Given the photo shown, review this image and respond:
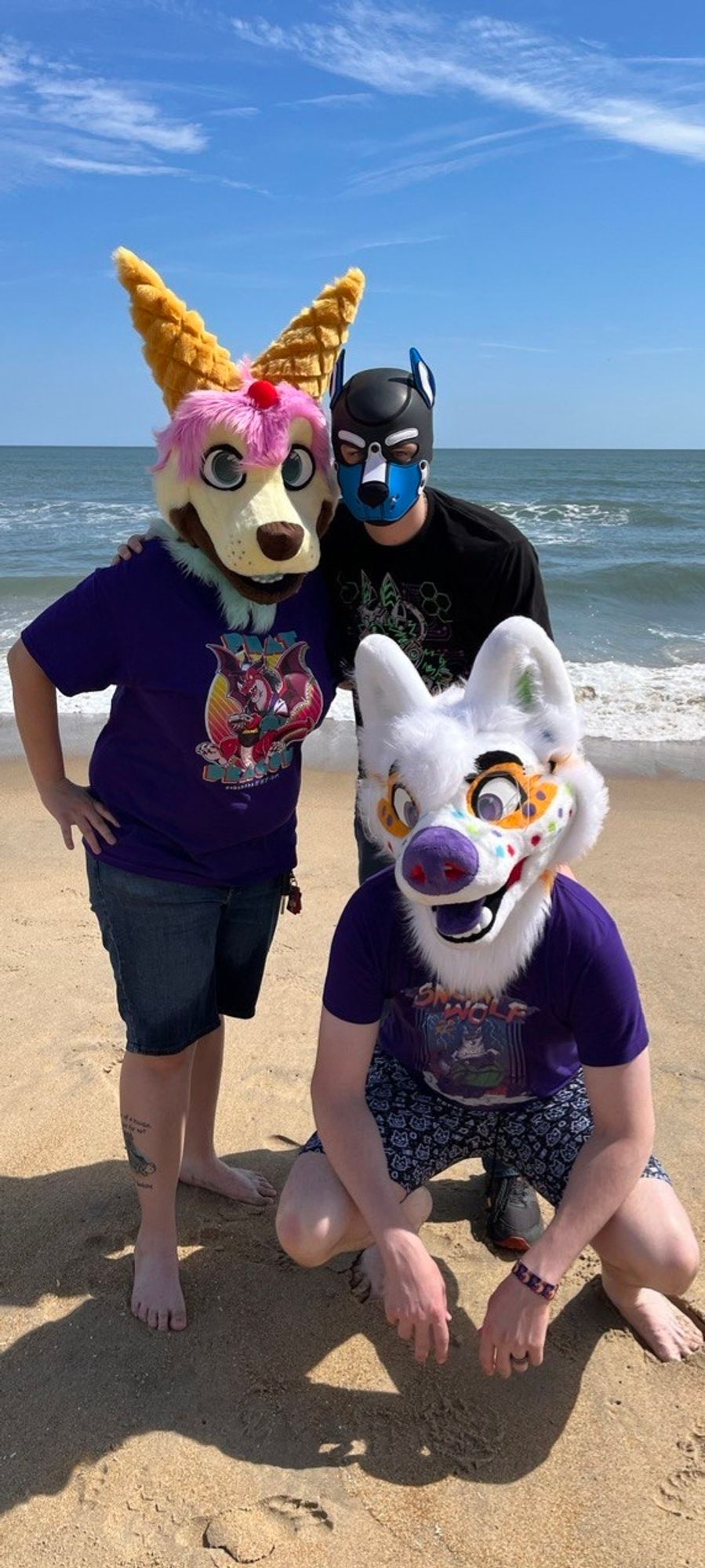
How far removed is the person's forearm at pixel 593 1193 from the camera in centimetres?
190

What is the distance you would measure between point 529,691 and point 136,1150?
1.25m

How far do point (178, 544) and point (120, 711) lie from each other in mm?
335

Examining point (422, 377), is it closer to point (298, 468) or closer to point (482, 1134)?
point (298, 468)

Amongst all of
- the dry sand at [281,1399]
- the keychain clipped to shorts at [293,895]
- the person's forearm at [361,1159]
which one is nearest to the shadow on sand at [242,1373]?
the dry sand at [281,1399]

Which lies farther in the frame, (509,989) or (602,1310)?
(602,1310)

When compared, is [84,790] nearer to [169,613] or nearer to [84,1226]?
[169,613]

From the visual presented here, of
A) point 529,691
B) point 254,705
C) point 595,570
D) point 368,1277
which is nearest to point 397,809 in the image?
point 529,691

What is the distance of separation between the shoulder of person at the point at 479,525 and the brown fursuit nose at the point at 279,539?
0.41 meters

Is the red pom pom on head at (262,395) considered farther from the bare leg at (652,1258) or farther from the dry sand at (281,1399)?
the dry sand at (281,1399)

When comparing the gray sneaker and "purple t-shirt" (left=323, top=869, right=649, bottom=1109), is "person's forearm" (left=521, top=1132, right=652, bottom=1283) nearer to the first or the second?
"purple t-shirt" (left=323, top=869, right=649, bottom=1109)

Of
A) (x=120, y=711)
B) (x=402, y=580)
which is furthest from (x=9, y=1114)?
(x=402, y=580)

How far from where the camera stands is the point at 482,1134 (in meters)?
2.21

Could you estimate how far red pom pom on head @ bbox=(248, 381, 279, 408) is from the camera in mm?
2092

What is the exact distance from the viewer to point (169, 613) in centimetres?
210
